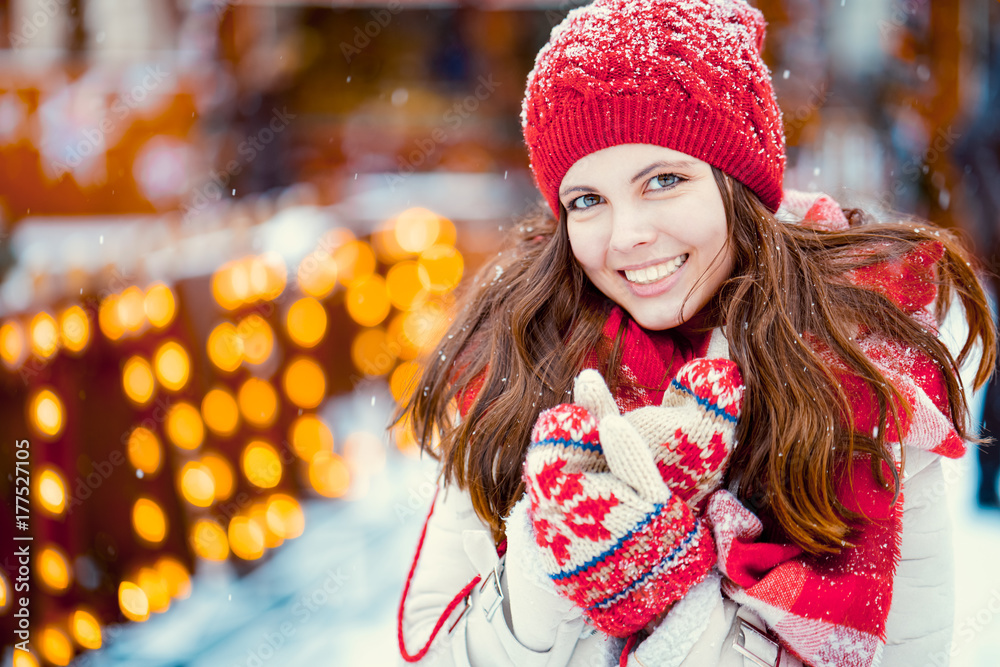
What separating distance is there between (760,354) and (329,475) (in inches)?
91.5

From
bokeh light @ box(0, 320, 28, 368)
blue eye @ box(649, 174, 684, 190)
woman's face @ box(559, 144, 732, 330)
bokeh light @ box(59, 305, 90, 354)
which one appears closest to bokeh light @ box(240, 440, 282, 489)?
bokeh light @ box(59, 305, 90, 354)

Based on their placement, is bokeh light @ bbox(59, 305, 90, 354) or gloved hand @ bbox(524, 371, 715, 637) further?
bokeh light @ bbox(59, 305, 90, 354)

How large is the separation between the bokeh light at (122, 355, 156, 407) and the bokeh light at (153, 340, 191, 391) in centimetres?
4

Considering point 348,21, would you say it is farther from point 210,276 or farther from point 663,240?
point 663,240

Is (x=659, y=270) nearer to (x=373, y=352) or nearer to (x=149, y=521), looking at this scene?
(x=149, y=521)

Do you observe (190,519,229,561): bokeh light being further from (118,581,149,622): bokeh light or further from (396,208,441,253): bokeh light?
(396,208,441,253): bokeh light

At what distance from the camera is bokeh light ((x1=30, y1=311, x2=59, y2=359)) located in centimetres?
197

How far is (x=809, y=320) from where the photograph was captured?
40.7 inches

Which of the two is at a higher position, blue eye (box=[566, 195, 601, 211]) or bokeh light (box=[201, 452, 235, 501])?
blue eye (box=[566, 195, 601, 211])

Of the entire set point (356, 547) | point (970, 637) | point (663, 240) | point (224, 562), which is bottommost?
point (356, 547)

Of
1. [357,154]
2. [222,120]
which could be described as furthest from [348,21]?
[222,120]

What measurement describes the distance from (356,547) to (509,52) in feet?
13.1

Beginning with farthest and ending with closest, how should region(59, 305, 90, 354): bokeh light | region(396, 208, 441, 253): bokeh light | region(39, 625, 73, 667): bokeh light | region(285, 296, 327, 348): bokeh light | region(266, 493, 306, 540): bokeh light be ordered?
region(396, 208, 441, 253): bokeh light < region(285, 296, 327, 348): bokeh light < region(266, 493, 306, 540): bokeh light < region(59, 305, 90, 354): bokeh light < region(39, 625, 73, 667): bokeh light

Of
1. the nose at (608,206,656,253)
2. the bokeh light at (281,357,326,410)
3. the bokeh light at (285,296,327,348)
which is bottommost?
the bokeh light at (281,357,326,410)
